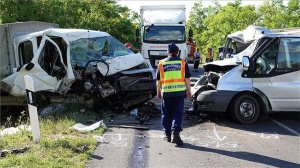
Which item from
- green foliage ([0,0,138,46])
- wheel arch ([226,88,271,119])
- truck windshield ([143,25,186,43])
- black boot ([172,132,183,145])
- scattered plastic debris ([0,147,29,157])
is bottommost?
black boot ([172,132,183,145])

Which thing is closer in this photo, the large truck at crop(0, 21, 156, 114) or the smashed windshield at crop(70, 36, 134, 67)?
the large truck at crop(0, 21, 156, 114)

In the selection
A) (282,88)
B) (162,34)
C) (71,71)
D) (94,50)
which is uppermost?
(162,34)

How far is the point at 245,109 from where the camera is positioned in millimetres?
7082

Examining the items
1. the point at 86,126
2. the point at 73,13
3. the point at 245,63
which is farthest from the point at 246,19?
the point at 86,126

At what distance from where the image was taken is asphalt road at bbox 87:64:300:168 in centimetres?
490

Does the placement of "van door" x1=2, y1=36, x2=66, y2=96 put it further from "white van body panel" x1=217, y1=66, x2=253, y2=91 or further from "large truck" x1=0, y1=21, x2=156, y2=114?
"white van body panel" x1=217, y1=66, x2=253, y2=91

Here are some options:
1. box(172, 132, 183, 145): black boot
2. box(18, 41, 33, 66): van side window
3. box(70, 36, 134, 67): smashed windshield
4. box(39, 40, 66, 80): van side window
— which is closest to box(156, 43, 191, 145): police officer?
box(172, 132, 183, 145): black boot

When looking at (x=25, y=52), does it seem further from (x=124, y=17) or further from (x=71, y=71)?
(x=124, y=17)

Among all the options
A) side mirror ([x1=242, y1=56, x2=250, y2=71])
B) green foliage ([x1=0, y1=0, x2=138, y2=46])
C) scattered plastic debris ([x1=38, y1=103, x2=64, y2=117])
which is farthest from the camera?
green foliage ([x1=0, y1=0, x2=138, y2=46])

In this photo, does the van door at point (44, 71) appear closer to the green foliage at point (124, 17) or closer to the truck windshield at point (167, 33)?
the green foliage at point (124, 17)

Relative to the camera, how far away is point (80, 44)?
839 cm

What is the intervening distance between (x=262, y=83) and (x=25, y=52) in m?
5.75

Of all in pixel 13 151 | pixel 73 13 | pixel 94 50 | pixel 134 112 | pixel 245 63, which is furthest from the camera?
pixel 73 13

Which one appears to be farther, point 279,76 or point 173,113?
point 279,76
